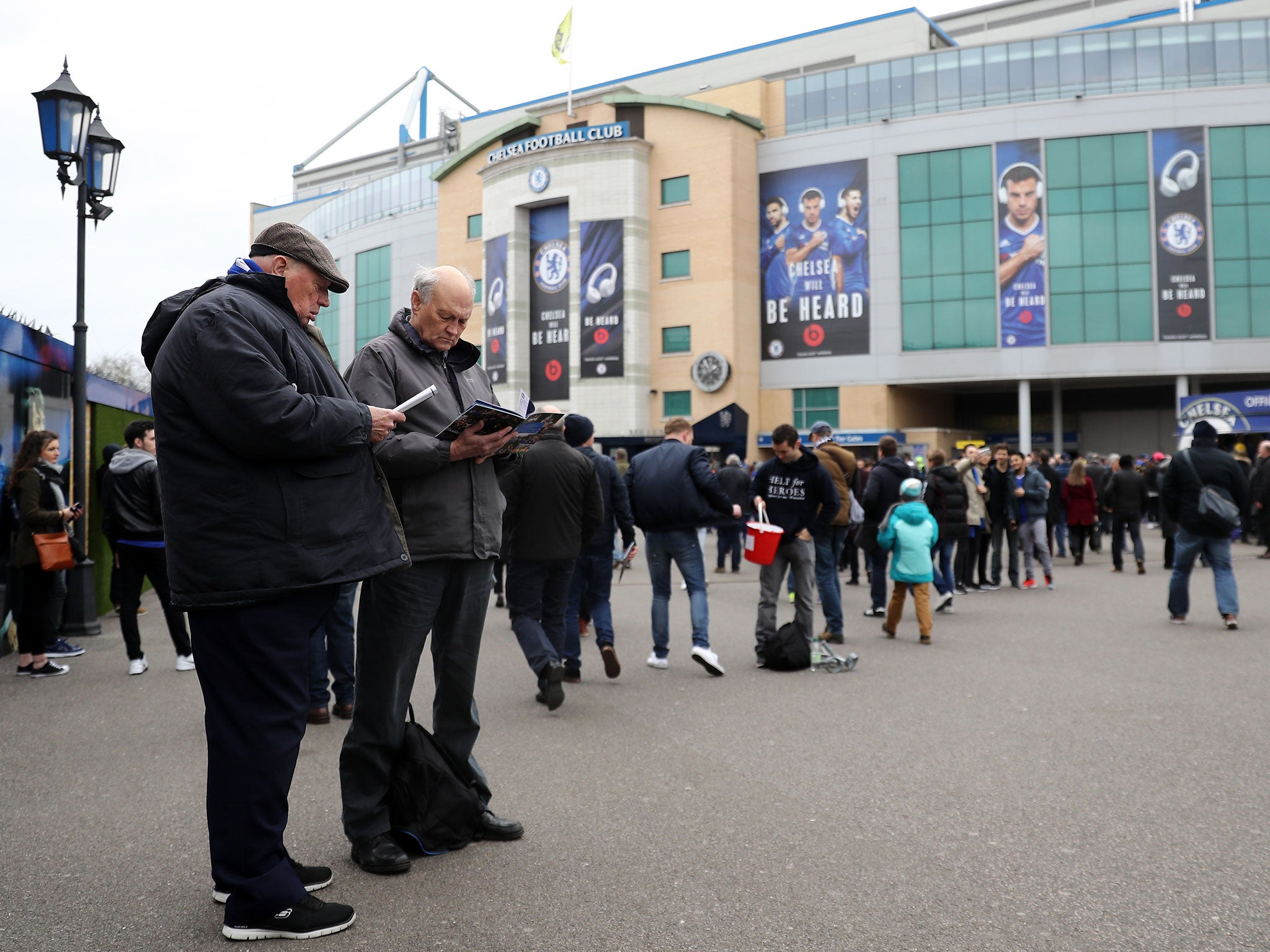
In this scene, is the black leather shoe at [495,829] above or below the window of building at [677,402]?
below

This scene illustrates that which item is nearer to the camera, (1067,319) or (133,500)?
(133,500)

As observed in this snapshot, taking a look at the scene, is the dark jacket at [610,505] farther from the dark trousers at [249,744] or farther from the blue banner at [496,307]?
the blue banner at [496,307]

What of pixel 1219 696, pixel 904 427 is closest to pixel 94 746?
pixel 1219 696

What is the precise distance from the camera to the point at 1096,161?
39344 millimetres

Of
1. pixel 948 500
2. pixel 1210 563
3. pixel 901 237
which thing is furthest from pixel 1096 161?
pixel 1210 563

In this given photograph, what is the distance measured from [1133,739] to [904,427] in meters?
39.7

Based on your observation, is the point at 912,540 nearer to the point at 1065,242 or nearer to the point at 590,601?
the point at 590,601

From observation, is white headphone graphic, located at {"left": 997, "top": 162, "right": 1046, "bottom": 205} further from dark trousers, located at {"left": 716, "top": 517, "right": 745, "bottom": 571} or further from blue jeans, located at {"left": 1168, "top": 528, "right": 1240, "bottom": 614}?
blue jeans, located at {"left": 1168, "top": 528, "right": 1240, "bottom": 614}

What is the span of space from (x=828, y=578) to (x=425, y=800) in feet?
20.4

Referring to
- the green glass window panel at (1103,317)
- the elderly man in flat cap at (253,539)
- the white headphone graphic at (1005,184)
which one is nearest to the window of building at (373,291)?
the white headphone graphic at (1005,184)

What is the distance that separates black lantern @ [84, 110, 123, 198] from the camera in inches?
395

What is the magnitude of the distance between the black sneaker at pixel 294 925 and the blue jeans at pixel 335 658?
3.04 meters

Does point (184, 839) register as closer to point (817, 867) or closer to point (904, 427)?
point (817, 867)

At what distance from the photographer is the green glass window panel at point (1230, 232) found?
Result: 38625 mm
